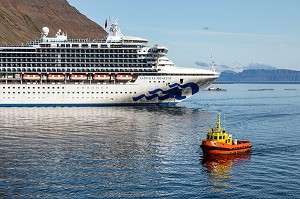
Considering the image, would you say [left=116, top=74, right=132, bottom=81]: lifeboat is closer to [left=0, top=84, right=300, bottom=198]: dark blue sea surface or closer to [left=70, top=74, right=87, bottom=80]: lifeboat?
[left=70, top=74, right=87, bottom=80]: lifeboat

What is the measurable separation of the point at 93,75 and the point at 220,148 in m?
62.5

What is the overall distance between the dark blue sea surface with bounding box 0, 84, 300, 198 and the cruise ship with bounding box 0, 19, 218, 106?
27.5m

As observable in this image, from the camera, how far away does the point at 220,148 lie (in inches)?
2004

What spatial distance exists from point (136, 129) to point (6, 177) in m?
31.4

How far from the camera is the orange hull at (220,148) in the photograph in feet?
166

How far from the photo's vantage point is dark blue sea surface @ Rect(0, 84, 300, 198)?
122 feet

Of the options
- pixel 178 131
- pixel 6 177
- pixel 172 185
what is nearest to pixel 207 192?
pixel 172 185

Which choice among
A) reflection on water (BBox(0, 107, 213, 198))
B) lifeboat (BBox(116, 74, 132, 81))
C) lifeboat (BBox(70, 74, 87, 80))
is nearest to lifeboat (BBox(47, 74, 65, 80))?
lifeboat (BBox(70, 74, 87, 80))

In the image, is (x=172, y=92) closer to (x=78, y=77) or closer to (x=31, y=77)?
(x=78, y=77)

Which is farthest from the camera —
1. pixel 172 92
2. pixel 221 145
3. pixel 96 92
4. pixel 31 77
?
pixel 172 92

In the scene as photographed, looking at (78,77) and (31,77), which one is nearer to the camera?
(31,77)

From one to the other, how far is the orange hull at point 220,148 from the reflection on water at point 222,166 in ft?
2.07

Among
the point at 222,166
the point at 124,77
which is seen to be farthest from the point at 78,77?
the point at 222,166

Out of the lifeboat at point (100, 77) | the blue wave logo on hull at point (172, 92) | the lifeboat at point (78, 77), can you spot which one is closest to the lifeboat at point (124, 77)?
the lifeboat at point (100, 77)
